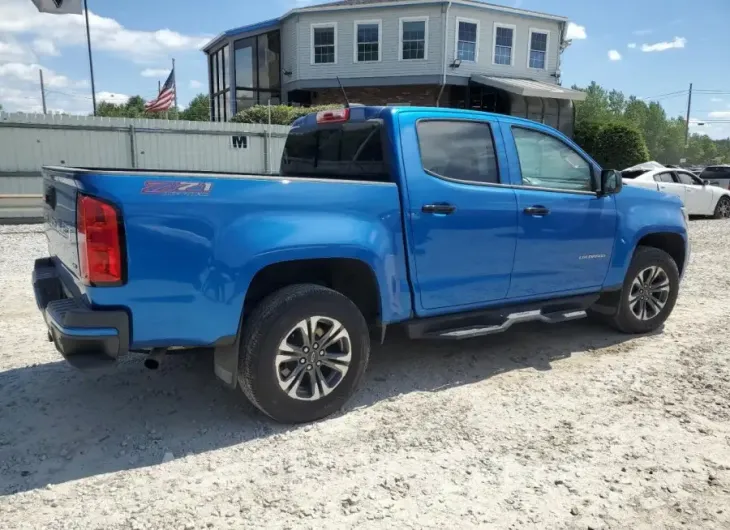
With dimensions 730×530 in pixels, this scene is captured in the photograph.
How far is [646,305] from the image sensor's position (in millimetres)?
5539

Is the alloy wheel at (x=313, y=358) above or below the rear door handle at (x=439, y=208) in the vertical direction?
below

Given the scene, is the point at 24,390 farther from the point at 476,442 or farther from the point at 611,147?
the point at 611,147

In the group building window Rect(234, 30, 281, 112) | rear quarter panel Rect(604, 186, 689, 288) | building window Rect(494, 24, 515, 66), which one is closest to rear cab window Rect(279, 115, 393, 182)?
rear quarter panel Rect(604, 186, 689, 288)

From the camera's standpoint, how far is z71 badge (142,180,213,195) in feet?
9.94

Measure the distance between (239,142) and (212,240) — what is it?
1319 cm

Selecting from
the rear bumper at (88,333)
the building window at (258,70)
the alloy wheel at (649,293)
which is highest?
the building window at (258,70)

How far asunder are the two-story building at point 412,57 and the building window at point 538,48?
4 centimetres

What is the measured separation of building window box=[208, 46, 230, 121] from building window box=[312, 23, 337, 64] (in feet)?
18.1

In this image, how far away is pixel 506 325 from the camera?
14.4ft

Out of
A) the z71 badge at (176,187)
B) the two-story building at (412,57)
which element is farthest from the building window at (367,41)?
the z71 badge at (176,187)

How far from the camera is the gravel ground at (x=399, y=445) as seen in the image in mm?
2799

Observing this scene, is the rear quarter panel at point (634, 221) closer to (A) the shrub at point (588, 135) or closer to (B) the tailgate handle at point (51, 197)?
(B) the tailgate handle at point (51, 197)

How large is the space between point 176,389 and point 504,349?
2.67 metres

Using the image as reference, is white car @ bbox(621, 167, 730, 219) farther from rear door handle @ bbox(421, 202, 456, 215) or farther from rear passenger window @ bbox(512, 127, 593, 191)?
rear door handle @ bbox(421, 202, 456, 215)
